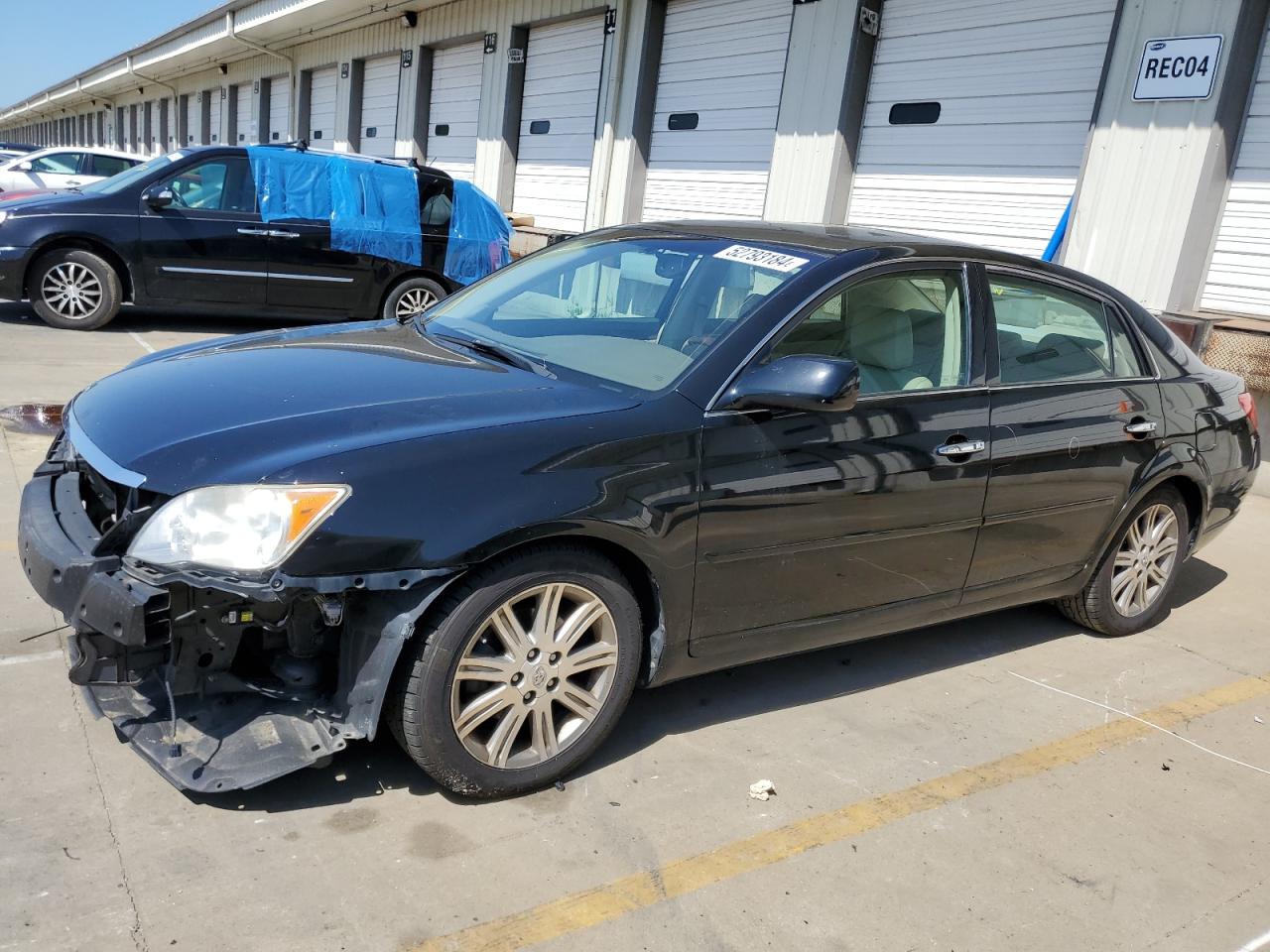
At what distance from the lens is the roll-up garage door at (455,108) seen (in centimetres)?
1706

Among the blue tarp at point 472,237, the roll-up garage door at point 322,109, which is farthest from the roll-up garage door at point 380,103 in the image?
the blue tarp at point 472,237

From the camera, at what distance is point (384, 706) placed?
2777mm

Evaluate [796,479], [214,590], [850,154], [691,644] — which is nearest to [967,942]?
[691,644]

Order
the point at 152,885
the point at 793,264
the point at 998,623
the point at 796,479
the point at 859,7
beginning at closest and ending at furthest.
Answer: the point at 152,885, the point at 796,479, the point at 793,264, the point at 998,623, the point at 859,7

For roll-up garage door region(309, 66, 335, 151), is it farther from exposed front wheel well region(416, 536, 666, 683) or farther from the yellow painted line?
the yellow painted line

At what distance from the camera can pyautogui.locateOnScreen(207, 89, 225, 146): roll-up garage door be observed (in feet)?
101

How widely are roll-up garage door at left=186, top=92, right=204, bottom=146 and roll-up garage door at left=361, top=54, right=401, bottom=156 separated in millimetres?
14106

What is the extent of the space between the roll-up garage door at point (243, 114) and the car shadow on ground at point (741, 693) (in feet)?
89.3

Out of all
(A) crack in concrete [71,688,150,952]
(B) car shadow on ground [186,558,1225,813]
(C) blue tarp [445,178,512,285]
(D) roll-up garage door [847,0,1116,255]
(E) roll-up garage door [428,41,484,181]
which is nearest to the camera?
(A) crack in concrete [71,688,150,952]

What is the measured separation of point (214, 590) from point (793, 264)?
81.2 inches

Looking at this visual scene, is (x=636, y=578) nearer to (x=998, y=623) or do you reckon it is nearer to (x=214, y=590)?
(x=214, y=590)

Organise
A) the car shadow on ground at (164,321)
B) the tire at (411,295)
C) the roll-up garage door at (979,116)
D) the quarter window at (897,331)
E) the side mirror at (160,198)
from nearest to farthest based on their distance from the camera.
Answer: the quarter window at (897,331) → the roll-up garage door at (979,116) → the side mirror at (160,198) → the car shadow on ground at (164,321) → the tire at (411,295)

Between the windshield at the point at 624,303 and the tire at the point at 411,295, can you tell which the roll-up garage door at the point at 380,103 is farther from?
the windshield at the point at 624,303

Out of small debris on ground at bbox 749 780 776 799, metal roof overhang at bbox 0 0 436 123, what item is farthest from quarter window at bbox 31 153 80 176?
small debris on ground at bbox 749 780 776 799
